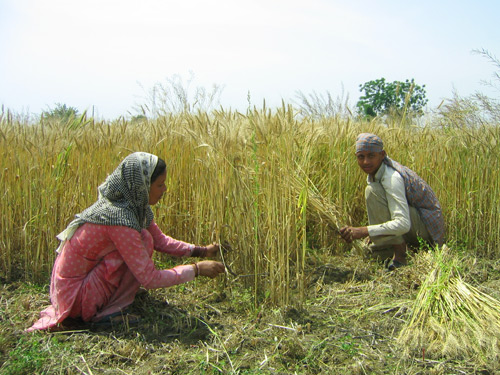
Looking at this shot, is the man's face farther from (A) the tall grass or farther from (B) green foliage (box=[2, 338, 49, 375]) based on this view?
(B) green foliage (box=[2, 338, 49, 375])

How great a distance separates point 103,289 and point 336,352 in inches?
52.9

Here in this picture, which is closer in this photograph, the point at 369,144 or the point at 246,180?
the point at 246,180

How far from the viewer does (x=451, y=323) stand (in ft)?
7.00

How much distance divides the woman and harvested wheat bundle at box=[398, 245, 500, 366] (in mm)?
1138

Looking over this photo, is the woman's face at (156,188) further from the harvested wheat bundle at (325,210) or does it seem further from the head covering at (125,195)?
the harvested wheat bundle at (325,210)

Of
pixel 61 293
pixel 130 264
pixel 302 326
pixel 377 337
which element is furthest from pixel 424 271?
pixel 61 293

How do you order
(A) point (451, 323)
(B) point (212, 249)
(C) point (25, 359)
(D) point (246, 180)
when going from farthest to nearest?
1. (B) point (212, 249)
2. (D) point (246, 180)
3. (A) point (451, 323)
4. (C) point (25, 359)

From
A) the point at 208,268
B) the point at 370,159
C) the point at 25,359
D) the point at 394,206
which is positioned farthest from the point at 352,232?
the point at 25,359

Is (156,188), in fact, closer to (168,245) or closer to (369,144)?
(168,245)

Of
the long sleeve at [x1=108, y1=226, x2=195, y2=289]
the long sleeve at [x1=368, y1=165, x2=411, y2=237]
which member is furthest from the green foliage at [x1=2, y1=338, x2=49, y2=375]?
the long sleeve at [x1=368, y1=165, x2=411, y2=237]

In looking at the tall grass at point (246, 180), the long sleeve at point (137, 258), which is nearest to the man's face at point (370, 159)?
the tall grass at point (246, 180)

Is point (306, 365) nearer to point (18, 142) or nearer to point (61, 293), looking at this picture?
point (61, 293)

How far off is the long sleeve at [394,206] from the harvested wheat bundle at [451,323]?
63cm

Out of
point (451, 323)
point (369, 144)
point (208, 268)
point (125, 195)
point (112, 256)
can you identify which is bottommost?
point (451, 323)
